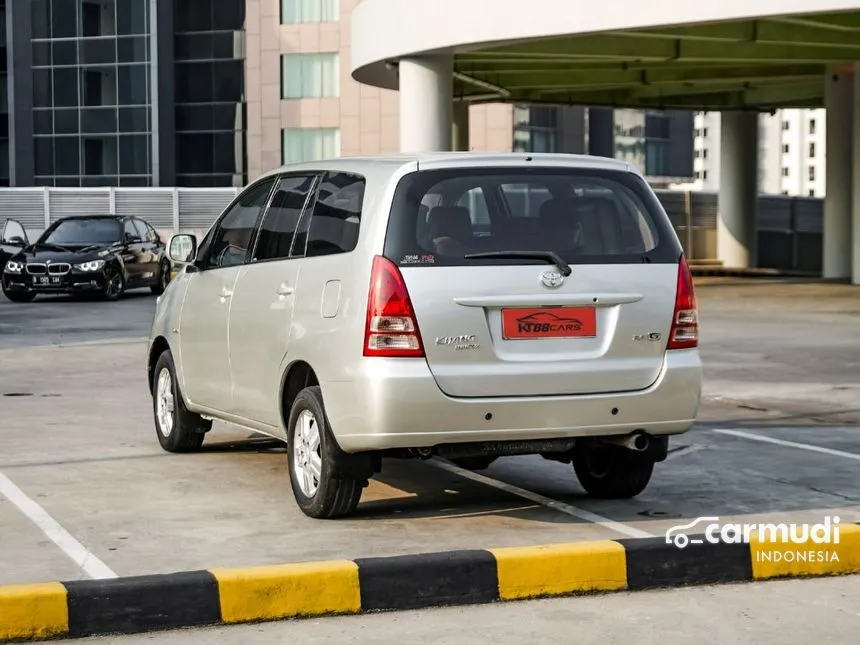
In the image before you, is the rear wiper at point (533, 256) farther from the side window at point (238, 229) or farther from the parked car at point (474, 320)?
the side window at point (238, 229)

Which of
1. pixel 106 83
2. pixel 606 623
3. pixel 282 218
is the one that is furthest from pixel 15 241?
pixel 106 83

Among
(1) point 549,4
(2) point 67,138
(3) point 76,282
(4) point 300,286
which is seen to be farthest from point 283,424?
(2) point 67,138

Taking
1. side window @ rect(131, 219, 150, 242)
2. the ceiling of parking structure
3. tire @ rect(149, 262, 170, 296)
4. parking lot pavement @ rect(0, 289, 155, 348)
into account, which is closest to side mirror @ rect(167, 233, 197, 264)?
parking lot pavement @ rect(0, 289, 155, 348)

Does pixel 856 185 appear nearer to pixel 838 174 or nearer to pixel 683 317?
pixel 838 174

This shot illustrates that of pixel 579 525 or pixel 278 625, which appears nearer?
pixel 278 625

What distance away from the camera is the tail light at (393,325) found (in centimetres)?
743

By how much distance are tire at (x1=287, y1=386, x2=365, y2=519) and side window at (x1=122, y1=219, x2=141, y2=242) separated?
855 inches

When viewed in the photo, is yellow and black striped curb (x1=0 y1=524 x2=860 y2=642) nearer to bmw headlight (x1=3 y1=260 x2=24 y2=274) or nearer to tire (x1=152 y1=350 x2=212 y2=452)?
tire (x1=152 y1=350 x2=212 y2=452)

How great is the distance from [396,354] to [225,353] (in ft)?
6.35

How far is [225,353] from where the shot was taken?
359 inches

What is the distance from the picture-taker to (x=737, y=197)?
48.4 metres

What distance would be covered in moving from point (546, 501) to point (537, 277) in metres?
1.47

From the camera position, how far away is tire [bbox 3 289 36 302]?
2848cm

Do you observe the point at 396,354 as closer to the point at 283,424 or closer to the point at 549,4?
the point at 283,424
